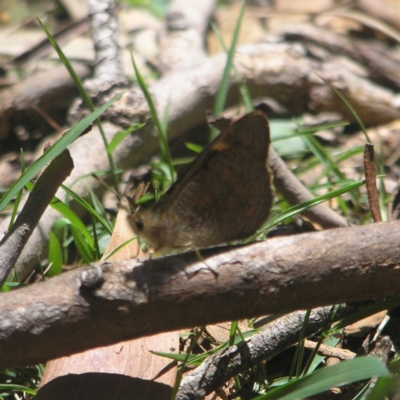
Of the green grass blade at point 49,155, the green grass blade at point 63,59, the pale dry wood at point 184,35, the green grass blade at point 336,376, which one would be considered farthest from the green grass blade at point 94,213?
the pale dry wood at point 184,35

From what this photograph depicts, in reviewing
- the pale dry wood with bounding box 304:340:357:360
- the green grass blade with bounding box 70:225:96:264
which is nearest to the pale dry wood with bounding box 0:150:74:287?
the green grass blade with bounding box 70:225:96:264

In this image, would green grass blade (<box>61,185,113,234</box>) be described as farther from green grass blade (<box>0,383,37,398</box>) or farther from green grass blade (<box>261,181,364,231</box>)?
green grass blade (<box>0,383,37,398</box>)

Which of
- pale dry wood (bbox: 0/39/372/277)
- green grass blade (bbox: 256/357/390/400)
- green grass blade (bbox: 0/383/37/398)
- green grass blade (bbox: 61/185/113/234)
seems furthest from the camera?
pale dry wood (bbox: 0/39/372/277)

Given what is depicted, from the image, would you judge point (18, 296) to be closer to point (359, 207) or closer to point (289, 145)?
point (359, 207)

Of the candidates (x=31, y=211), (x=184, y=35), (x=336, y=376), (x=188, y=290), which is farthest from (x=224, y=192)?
(x=184, y=35)

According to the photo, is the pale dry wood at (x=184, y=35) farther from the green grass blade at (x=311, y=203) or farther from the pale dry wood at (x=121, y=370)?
the pale dry wood at (x=121, y=370)
